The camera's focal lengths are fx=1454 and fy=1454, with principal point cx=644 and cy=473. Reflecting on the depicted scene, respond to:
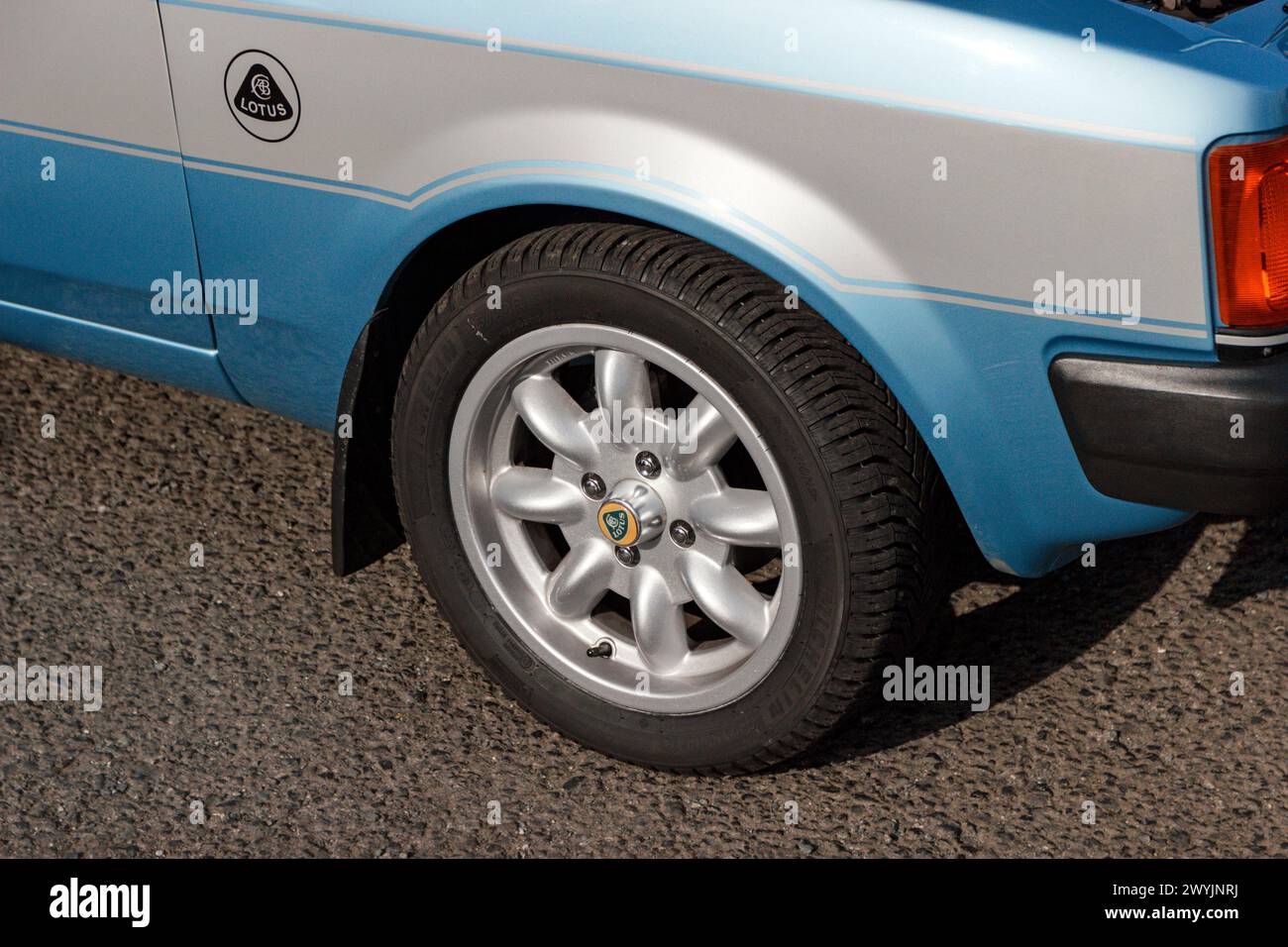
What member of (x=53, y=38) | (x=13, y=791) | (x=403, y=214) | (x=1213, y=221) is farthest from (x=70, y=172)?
(x=1213, y=221)

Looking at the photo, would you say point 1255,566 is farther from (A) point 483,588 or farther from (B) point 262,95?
(B) point 262,95

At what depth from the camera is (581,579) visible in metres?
2.58

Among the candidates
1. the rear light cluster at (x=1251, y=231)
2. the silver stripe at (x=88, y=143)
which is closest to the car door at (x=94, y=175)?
the silver stripe at (x=88, y=143)

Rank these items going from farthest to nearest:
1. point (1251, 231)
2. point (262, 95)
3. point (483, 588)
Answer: point (483, 588), point (262, 95), point (1251, 231)

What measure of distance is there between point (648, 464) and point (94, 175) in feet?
3.64

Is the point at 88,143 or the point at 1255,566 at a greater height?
the point at 88,143

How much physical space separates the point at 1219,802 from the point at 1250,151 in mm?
1177

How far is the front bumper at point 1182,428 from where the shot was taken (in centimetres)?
195

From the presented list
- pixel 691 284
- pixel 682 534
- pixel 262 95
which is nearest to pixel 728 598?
pixel 682 534

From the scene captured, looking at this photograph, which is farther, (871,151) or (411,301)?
(411,301)

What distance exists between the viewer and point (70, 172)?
8.47ft

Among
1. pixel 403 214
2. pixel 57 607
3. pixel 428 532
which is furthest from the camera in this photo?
pixel 57 607

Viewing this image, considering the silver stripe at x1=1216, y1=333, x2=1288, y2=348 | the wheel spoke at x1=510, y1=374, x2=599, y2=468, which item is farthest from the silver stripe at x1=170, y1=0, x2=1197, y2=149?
the wheel spoke at x1=510, y1=374, x2=599, y2=468
